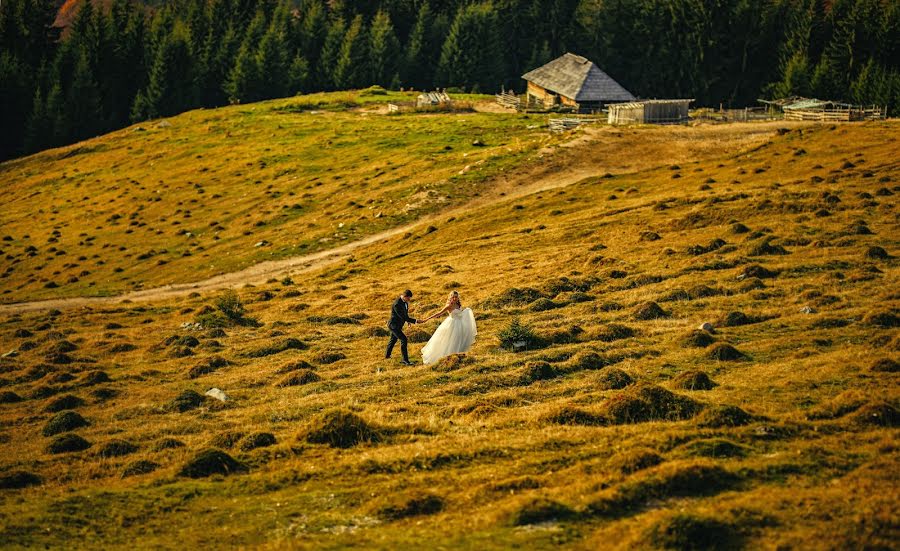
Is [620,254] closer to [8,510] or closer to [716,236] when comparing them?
[716,236]

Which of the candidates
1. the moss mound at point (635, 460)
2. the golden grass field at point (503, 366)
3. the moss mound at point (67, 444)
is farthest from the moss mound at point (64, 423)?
the moss mound at point (635, 460)

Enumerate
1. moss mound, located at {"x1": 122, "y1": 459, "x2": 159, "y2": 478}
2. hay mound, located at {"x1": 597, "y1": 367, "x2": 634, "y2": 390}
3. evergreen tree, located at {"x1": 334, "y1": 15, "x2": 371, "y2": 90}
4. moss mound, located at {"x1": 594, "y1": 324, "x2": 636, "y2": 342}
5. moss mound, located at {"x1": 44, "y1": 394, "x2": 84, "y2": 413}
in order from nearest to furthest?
1. moss mound, located at {"x1": 122, "y1": 459, "x2": 159, "y2": 478}
2. hay mound, located at {"x1": 597, "y1": 367, "x2": 634, "y2": 390}
3. moss mound, located at {"x1": 44, "y1": 394, "x2": 84, "y2": 413}
4. moss mound, located at {"x1": 594, "y1": 324, "x2": 636, "y2": 342}
5. evergreen tree, located at {"x1": 334, "y1": 15, "x2": 371, "y2": 90}

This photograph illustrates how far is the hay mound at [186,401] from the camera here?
92.1ft

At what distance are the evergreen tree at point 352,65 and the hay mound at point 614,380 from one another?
13174 cm

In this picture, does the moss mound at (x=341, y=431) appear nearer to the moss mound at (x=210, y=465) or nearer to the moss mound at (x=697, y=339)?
the moss mound at (x=210, y=465)

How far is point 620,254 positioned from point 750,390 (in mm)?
23201

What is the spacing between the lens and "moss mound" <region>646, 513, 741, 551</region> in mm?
15070

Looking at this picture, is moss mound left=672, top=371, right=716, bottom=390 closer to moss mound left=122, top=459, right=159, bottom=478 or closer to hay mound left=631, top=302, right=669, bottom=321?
hay mound left=631, top=302, right=669, bottom=321

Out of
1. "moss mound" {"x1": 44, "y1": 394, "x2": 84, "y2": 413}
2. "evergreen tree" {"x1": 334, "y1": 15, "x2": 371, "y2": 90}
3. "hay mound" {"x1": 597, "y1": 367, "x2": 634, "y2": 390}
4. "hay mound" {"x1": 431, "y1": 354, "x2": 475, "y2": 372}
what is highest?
"evergreen tree" {"x1": 334, "y1": 15, "x2": 371, "y2": 90}

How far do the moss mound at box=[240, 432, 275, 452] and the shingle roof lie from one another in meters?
92.8

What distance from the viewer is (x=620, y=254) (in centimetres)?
4750

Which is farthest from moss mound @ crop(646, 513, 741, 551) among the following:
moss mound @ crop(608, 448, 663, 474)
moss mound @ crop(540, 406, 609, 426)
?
moss mound @ crop(540, 406, 609, 426)

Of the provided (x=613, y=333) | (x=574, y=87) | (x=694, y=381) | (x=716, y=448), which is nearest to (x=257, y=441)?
(x=716, y=448)

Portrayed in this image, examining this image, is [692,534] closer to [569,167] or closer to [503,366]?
[503,366]
